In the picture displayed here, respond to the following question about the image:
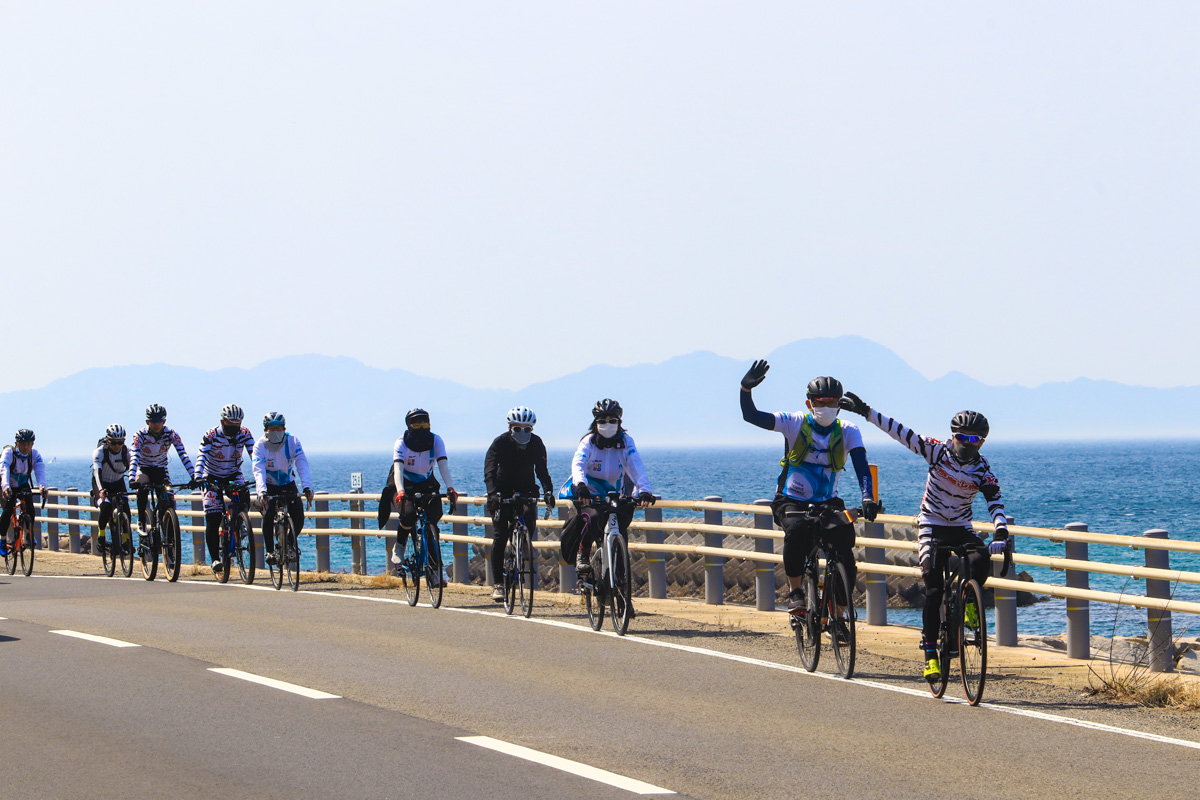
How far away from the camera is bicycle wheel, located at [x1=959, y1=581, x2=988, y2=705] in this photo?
930 centimetres

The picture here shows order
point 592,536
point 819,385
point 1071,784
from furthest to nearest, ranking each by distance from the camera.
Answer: point 592,536, point 819,385, point 1071,784

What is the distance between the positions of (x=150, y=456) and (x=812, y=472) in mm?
10633

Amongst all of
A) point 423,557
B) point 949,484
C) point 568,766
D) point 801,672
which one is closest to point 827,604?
point 801,672

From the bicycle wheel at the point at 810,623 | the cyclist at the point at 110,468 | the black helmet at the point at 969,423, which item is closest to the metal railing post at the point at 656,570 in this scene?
the bicycle wheel at the point at 810,623

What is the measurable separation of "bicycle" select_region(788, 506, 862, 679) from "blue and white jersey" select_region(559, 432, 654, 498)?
257cm

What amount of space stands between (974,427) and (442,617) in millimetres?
6476

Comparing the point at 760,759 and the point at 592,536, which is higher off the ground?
the point at 592,536

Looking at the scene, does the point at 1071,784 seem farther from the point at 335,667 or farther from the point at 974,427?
the point at 335,667

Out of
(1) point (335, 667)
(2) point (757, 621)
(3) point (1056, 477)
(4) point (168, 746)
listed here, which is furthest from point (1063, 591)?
(3) point (1056, 477)

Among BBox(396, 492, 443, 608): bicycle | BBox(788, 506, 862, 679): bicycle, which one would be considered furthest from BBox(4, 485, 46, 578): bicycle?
BBox(788, 506, 862, 679): bicycle

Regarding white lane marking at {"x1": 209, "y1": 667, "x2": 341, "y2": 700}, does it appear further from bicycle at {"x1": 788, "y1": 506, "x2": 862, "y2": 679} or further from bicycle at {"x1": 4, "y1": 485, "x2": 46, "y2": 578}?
bicycle at {"x1": 4, "y1": 485, "x2": 46, "y2": 578}

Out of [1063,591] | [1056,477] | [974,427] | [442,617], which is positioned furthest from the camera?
[1056,477]

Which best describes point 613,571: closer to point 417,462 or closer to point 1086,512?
point 417,462

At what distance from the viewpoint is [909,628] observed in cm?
1454
